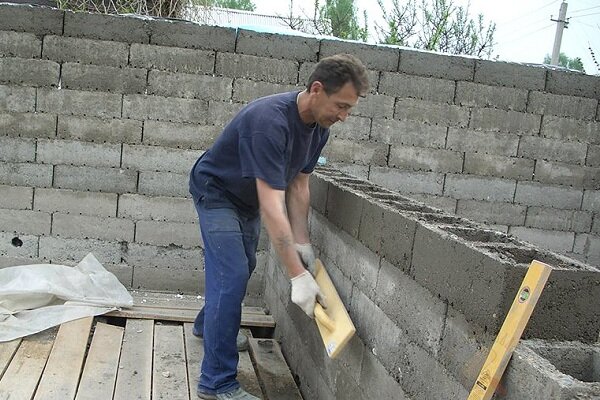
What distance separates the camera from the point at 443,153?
15.7 ft

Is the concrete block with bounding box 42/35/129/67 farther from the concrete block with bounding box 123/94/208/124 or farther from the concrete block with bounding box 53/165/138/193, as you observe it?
the concrete block with bounding box 53/165/138/193

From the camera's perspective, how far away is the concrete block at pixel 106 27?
4250 millimetres

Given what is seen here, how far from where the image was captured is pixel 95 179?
14.5 ft

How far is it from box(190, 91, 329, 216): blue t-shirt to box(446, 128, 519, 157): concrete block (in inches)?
83.8

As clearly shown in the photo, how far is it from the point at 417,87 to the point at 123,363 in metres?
2.83

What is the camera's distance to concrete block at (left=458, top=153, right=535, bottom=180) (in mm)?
4820

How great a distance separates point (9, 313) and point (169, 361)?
0.98m

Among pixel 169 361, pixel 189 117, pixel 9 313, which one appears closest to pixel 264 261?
pixel 189 117

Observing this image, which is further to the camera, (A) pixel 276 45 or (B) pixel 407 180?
(B) pixel 407 180

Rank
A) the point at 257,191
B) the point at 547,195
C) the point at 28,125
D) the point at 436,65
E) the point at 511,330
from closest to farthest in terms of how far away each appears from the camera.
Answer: the point at 511,330 < the point at 257,191 < the point at 28,125 < the point at 436,65 < the point at 547,195

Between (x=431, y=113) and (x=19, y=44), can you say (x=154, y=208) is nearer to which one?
(x=19, y=44)

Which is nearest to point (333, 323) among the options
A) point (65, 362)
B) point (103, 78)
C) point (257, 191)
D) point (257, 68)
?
point (257, 191)

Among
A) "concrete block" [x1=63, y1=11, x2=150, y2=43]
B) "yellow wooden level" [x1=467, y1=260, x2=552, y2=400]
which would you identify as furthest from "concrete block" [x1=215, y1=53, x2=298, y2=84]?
"yellow wooden level" [x1=467, y1=260, x2=552, y2=400]

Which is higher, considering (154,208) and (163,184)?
(163,184)
